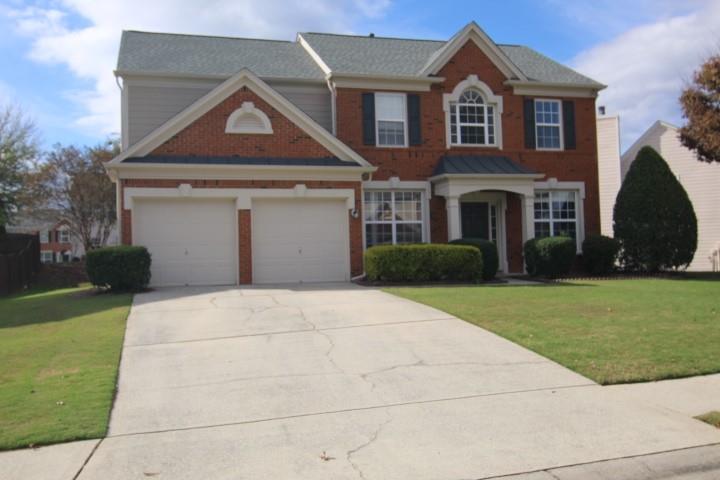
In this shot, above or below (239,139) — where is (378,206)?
below

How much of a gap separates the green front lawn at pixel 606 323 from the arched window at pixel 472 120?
6.90 m

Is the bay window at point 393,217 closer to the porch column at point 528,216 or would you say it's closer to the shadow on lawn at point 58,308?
the porch column at point 528,216

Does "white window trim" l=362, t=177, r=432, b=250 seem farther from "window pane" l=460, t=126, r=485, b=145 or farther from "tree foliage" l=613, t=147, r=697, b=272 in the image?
"tree foliage" l=613, t=147, r=697, b=272

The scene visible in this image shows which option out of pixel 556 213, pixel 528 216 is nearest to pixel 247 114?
pixel 528 216

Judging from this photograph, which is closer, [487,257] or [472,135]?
[487,257]

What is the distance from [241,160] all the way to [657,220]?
12.7m

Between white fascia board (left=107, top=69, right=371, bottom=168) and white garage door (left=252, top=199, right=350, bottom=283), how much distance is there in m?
1.58

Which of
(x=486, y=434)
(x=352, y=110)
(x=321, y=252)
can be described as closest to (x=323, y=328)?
(x=486, y=434)

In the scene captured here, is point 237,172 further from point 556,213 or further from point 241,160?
point 556,213

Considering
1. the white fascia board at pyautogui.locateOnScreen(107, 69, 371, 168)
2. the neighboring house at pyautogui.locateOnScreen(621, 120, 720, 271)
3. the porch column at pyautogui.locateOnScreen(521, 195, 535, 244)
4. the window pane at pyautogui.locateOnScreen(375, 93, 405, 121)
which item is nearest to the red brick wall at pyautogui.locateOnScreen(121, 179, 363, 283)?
the white fascia board at pyautogui.locateOnScreen(107, 69, 371, 168)

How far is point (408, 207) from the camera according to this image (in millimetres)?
19844

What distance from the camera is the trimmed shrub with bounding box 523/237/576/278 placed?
61.1 ft

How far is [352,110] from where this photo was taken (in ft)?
64.2

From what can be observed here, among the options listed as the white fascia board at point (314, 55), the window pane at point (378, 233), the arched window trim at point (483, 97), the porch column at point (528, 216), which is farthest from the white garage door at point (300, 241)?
the porch column at point (528, 216)
